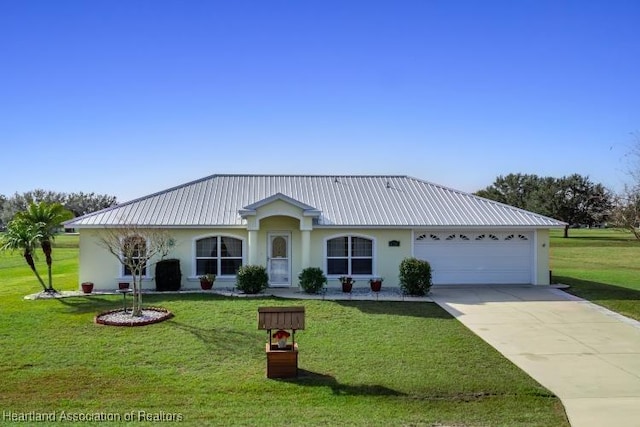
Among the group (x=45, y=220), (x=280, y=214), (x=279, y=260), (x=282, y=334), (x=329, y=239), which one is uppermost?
(x=280, y=214)

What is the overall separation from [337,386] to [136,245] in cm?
1181

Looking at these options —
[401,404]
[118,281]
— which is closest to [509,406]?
[401,404]

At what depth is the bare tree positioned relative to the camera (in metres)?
14.8

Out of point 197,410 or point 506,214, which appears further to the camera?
point 506,214

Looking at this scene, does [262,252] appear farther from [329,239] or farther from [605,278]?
[605,278]

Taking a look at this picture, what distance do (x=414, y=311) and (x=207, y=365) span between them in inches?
289

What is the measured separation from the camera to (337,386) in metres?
8.90

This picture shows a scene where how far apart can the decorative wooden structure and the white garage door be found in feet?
38.6

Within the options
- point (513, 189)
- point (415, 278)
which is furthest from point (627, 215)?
point (513, 189)

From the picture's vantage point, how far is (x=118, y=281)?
19562mm

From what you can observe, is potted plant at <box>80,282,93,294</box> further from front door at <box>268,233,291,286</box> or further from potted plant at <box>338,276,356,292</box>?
potted plant at <box>338,276,356,292</box>

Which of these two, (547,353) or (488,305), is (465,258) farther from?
(547,353)

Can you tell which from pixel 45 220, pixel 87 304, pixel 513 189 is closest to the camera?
pixel 87 304

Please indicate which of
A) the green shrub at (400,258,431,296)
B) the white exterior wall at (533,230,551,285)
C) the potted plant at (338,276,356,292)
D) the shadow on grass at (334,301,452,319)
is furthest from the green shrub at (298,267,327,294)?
the white exterior wall at (533,230,551,285)
